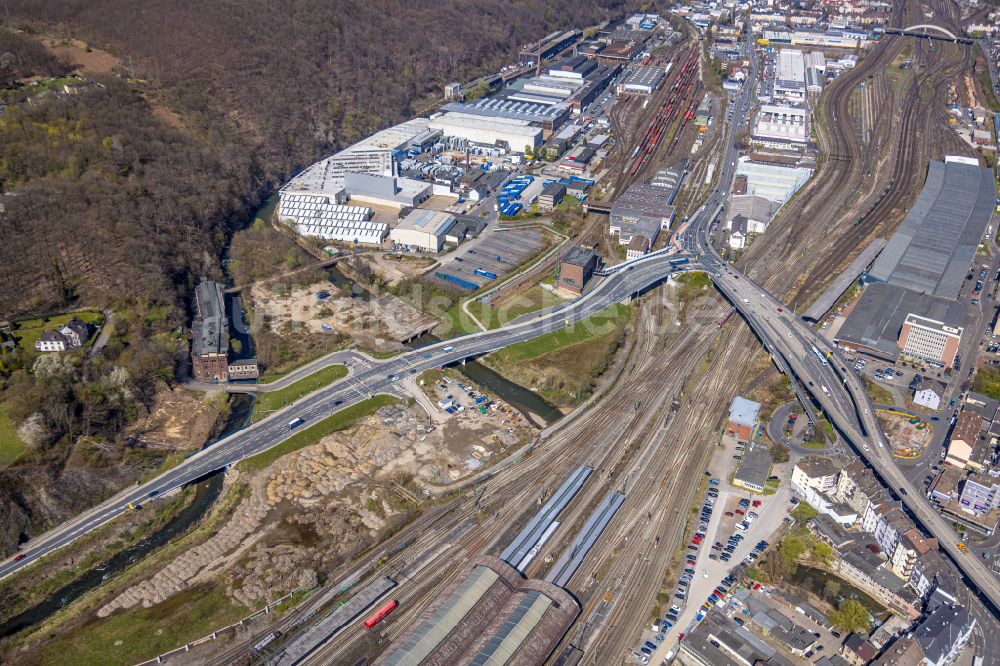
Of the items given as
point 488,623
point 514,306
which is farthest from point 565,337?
point 488,623

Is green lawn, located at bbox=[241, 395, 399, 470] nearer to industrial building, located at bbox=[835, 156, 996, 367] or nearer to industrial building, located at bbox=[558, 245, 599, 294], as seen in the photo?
industrial building, located at bbox=[558, 245, 599, 294]

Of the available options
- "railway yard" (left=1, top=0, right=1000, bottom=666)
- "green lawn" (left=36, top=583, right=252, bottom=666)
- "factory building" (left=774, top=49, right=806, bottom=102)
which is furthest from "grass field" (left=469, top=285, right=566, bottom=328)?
"factory building" (left=774, top=49, right=806, bottom=102)

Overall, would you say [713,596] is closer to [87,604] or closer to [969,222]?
[87,604]

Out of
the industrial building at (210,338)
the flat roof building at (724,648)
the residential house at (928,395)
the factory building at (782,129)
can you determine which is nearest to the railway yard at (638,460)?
the flat roof building at (724,648)

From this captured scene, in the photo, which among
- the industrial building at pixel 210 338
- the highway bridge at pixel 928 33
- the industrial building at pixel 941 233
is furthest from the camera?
the highway bridge at pixel 928 33

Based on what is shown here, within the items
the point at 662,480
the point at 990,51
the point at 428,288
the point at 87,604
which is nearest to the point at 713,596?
the point at 662,480

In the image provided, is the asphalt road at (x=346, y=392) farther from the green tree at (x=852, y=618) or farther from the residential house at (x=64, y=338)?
the green tree at (x=852, y=618)
